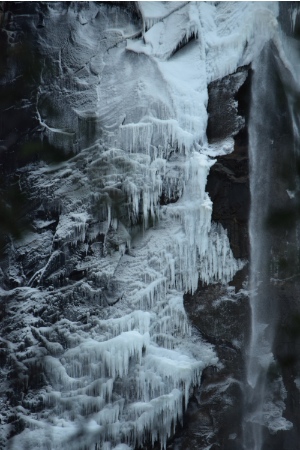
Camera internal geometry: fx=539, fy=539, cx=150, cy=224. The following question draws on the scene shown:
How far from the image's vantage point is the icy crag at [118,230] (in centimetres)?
482

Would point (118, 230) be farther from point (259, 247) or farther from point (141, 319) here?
point (259, 247)

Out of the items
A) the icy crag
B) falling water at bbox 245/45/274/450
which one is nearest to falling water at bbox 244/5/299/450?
falling water at bbox 245/45/274/450

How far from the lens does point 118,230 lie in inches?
207

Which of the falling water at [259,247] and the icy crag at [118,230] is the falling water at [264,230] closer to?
the falling water at [259,247]

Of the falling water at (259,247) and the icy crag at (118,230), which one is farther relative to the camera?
the falling water at (259,247)

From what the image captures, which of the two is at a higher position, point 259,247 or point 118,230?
point 118,230

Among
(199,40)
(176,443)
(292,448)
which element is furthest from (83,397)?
(199,40)

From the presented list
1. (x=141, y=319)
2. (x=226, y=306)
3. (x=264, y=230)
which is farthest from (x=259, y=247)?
(x=141, y=319)

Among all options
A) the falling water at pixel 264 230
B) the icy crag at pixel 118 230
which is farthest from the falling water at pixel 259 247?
the icy crag at pixel 118 230

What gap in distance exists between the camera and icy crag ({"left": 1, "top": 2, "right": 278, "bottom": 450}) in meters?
4.82

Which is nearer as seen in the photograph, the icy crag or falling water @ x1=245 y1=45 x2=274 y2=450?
the icy crag

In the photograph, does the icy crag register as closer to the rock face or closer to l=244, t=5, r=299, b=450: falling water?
the rock face

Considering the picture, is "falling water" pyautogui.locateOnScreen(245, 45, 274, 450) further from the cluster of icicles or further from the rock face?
the cluster of icicles

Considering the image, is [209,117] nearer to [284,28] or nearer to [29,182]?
[284,28]
